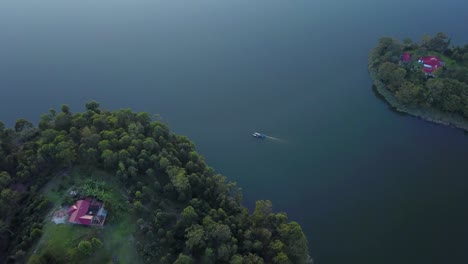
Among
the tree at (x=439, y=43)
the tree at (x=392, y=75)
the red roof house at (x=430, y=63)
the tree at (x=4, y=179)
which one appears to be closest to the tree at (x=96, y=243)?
the tree at (x=4, y=179)

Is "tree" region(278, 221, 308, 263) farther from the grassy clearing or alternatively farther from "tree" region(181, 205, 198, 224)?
A: the grassy clearing

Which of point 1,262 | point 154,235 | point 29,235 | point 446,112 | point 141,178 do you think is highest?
point 446,112

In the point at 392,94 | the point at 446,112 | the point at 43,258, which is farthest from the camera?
the point at 392,94

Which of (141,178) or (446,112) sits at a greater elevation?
(446,112)

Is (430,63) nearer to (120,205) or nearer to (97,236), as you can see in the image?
(120,205)

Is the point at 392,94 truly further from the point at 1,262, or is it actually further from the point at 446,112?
the point at 1,262

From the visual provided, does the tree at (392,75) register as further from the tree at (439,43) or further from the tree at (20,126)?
the tree at (20,126)

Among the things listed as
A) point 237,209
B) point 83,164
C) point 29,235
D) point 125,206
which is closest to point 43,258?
point 29,235
